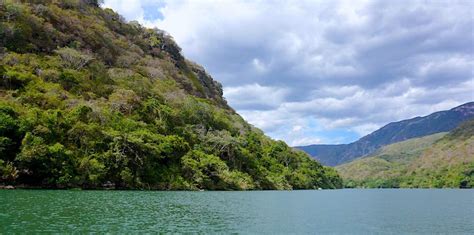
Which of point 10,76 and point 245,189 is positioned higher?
point 10,76

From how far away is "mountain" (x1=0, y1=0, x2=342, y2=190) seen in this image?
87188mm

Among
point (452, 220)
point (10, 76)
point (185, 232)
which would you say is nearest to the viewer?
point (185, 232)

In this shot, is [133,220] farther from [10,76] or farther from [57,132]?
[10,76]

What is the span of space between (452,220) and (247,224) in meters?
30.9

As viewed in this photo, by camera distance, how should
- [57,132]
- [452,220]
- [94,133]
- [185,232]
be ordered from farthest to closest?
[94,133] → [57,132] → [452,220] → [185,232]

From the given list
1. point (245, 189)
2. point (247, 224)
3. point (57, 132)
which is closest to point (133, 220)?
point (247, 224)

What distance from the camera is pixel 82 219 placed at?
42.9 meters

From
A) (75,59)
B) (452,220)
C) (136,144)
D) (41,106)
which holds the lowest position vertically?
(452,220)

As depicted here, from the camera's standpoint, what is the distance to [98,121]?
10944cm

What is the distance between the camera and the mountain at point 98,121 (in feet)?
286

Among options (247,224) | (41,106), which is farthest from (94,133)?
(247,224)

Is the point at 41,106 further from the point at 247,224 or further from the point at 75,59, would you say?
the point at 247,224

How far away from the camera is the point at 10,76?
107m

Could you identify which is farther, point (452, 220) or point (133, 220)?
point (452, 220)
